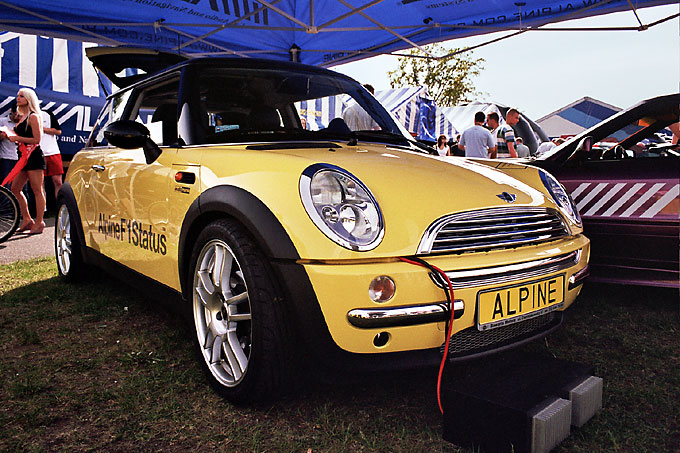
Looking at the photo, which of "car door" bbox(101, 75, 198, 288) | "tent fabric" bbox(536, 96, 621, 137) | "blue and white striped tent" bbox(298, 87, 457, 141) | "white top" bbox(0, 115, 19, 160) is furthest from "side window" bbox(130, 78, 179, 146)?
"tent fabric" bbox(536, 96, 621, 137)

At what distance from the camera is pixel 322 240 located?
1.73 meters

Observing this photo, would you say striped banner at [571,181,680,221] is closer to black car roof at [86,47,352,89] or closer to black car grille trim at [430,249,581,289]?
black car grille trim at [430,249,581,289]

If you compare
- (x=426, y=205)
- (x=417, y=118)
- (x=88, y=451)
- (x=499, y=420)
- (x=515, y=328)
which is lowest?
(x=88, y=451)

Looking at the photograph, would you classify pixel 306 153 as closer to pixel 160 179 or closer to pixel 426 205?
pixel 426 205

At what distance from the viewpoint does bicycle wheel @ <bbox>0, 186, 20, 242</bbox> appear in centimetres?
611

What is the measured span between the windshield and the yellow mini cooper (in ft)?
0.05

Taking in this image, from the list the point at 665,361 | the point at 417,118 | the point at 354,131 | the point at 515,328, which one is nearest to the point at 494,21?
the point at 354,131

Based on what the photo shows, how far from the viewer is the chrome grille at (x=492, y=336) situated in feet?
Answer: 6.02

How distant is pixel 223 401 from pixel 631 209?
265cm

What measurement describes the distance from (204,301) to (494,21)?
5922 mm

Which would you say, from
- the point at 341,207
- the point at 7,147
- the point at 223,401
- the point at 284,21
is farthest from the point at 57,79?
the point at 341,207

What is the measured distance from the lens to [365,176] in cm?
192

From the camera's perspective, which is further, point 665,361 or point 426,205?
point 665,361

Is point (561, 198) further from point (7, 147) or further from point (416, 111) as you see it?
point (416, 111)
